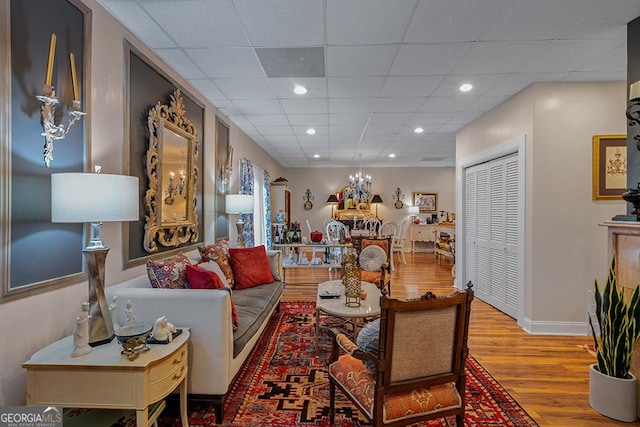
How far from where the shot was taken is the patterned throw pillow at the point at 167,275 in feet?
8.09

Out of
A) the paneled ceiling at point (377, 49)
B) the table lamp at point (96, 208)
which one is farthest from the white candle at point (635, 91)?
Answer: the table lamp at point (96, 208)

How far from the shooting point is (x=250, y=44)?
9.03 feet

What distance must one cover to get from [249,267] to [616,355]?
3253mm

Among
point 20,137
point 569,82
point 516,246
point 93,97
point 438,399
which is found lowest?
point 438,399

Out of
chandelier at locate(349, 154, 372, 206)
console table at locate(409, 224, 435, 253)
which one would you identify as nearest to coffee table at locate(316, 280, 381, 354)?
chandelier at locate(349, 154, 372, 206)

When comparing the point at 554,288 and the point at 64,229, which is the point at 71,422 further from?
the point at 554,288

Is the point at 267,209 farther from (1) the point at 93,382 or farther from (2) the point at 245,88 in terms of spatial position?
(1) the point at 93,382

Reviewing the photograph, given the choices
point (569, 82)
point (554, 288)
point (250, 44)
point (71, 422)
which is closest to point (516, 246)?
point (554, 288)

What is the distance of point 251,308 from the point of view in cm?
296

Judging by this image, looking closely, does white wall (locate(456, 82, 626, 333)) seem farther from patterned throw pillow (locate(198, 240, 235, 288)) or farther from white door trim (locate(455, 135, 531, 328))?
patterned throw pillow (locate(198, 240, 235, 288))

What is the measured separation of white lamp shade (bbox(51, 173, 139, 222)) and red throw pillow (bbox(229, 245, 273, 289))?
6.79 ft

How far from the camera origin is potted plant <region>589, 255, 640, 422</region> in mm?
2045

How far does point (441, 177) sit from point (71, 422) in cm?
1043

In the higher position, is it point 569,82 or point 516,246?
point 569,82
